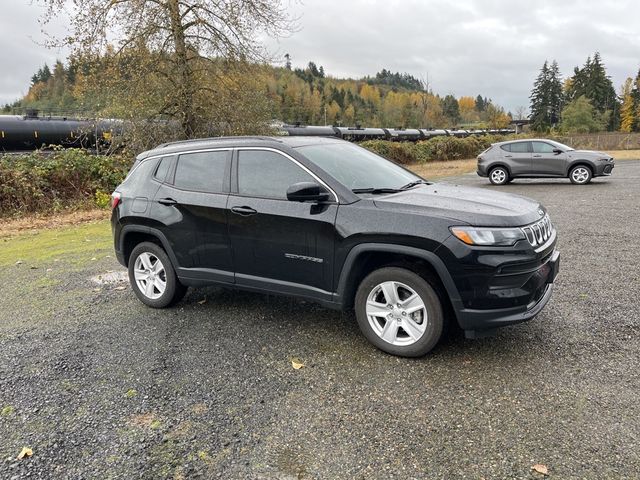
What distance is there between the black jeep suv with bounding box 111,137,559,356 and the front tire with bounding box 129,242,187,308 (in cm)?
1

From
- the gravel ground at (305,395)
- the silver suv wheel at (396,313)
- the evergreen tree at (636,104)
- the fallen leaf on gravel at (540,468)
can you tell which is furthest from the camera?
the evergreen tree at (636,104)

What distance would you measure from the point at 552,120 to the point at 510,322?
3959 inches

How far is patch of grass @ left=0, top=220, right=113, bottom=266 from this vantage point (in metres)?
8.36

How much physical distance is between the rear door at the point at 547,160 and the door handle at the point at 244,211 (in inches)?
547

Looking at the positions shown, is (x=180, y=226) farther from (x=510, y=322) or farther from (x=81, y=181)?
(x=81, y=181)

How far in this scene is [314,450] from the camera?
2703 millimetres

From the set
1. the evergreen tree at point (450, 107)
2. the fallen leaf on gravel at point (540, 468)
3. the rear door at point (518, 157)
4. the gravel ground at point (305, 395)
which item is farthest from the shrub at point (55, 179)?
the evergreen tree at point (450, 107)

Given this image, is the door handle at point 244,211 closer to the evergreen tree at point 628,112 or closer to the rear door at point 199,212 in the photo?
the rear door at point 199,212

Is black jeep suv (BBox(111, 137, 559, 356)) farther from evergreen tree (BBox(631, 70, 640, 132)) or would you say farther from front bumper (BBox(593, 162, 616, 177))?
evergreen tree (BBox(631, 70, 640, 132))

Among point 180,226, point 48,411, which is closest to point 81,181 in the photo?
point 180,226

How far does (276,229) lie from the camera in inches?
161

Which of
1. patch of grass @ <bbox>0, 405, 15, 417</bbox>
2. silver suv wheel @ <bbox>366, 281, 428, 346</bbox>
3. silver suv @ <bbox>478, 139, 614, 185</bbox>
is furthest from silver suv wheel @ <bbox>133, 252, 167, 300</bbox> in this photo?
silver suv @ <bbox>478, 139, 614, 185</bbox>

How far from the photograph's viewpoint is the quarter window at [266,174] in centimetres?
415

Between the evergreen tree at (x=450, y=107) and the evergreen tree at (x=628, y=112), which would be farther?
the evergreen tree at (x=450, y=107)
